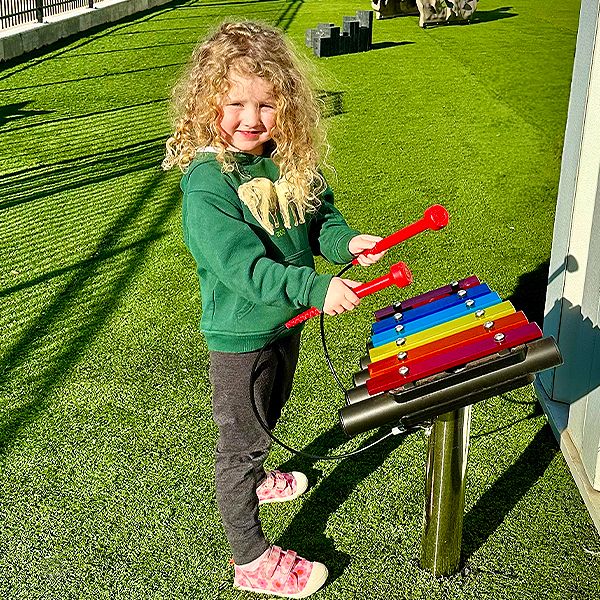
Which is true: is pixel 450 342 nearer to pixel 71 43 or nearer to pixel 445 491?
pixel 445 491

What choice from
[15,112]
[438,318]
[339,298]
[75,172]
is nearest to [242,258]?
[339,298]

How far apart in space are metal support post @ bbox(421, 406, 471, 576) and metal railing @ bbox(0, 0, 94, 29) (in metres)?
10.6

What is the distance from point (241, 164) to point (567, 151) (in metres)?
1.38

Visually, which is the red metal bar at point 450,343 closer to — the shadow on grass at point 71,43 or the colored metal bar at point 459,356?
the colored metal bar at point 459,356

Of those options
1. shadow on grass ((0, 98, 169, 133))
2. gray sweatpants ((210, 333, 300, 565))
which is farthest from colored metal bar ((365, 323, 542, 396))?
shadow on grass ((0, 98, 169, 133))

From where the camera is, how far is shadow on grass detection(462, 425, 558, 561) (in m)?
2.84

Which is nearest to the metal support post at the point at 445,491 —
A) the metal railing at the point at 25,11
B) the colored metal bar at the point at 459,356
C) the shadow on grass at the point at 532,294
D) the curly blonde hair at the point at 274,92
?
the colored metal bar at the point at 459,356

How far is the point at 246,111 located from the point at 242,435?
84cm

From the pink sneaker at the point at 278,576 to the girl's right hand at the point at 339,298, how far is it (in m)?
0.83

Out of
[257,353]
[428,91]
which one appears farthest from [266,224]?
[428,91]

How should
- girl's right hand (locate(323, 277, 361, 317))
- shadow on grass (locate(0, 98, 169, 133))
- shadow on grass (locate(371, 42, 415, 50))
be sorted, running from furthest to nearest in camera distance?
shadow on grass (locate(371, 42, 415, 50)), shadow on grass (locate(0, 98, 169, 133)), girl's right hand (locate(323, 277, 361, 317))

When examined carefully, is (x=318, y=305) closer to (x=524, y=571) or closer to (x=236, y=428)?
(x=236, y=428)

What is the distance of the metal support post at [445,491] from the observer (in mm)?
2432

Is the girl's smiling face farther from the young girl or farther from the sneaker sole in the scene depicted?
the sneaker sole
